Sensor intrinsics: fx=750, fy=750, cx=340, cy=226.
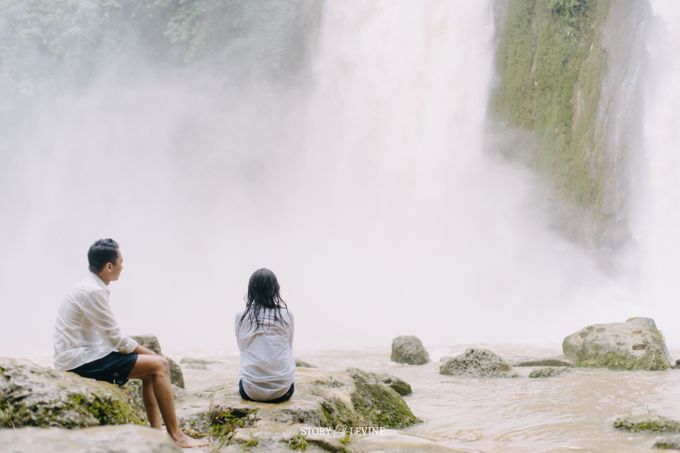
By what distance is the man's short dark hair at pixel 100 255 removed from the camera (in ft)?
13.6

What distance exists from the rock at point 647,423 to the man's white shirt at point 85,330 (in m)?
3.48

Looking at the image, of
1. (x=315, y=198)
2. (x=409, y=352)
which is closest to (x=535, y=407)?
(x=409, y=352)

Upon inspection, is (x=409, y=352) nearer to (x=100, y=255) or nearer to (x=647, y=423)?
(x=647, y=423)

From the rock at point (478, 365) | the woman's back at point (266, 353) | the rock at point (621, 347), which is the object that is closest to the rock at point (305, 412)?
the woman's back at point (266, 353)

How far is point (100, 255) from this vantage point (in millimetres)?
4141

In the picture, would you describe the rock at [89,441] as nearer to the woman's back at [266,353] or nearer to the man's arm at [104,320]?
the man's arm at [104,320]

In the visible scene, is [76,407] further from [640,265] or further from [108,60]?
[108,60]

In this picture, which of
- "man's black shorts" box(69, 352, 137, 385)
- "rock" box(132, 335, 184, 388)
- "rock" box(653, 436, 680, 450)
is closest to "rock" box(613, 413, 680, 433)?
"rock" box(653, 436, 680, 450)

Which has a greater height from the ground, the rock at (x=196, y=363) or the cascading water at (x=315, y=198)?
the cascading water at (x=315, y=198)

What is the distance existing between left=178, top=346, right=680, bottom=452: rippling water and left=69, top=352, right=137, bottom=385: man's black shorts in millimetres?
1521

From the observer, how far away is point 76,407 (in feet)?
10.8

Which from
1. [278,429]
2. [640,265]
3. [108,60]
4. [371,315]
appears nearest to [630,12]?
[640,265]

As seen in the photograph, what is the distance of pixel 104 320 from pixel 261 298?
0.92 metres

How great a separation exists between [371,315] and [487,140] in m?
5.58
